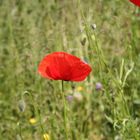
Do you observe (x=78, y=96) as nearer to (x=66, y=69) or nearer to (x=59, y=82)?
(x=59, y=82)

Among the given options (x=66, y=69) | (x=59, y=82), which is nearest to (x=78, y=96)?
(x=59, y=82)

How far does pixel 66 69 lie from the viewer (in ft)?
5.24

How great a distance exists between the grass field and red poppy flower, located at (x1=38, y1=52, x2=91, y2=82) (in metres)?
0.49

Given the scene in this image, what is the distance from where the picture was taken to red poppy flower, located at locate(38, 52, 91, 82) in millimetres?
1593

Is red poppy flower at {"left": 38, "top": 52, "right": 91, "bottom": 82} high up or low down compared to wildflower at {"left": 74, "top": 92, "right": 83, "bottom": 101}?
up

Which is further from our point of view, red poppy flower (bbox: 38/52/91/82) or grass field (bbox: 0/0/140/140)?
grass field (bbox: 0/0/140/140)

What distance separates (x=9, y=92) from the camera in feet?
10.1

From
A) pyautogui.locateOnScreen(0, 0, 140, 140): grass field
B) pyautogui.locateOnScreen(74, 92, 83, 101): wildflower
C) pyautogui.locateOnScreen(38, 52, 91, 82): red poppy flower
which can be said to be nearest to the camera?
pyautogui.locateOnScreen(38, 52, 91, 82): red poppy flower

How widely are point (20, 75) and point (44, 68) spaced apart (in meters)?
1.37

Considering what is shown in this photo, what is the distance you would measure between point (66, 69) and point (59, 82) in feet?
3.28

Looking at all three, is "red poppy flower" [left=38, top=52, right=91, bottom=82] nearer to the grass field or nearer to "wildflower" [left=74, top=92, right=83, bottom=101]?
the grass field

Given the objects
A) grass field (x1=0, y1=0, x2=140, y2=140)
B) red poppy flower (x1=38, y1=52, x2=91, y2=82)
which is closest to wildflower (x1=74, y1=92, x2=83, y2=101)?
grass field (x1=0, y1=0, x2=140, y2=140)

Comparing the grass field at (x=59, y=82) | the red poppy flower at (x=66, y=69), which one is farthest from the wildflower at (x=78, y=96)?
the red poppy flower at (x=66, y=69)

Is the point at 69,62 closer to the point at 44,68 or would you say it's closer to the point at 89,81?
the point at 44,68
